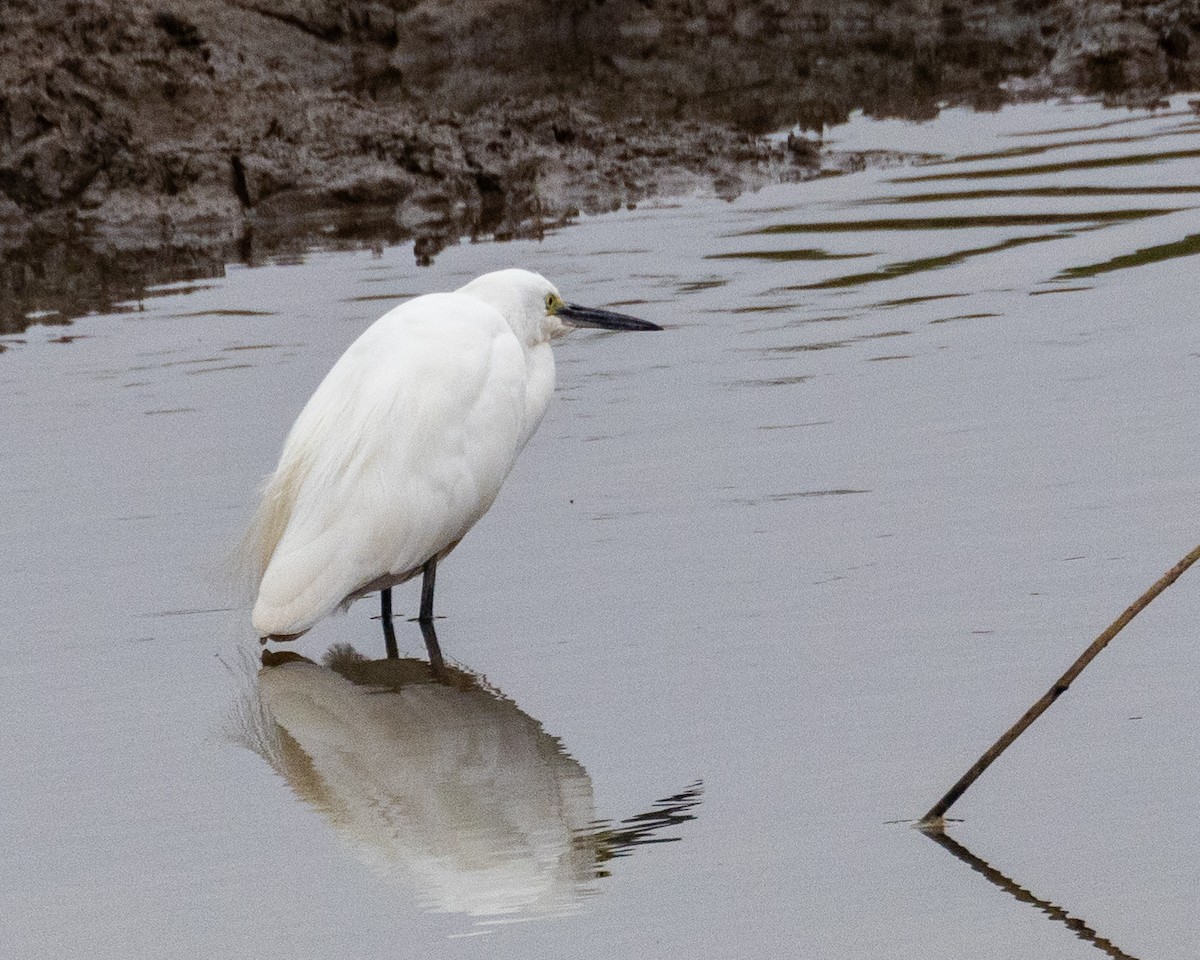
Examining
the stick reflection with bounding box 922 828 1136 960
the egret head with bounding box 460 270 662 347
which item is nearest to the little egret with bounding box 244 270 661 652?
the egret head with bounding box 460 270 662 347

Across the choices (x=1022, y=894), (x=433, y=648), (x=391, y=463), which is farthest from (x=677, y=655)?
(x=1022, y=894)

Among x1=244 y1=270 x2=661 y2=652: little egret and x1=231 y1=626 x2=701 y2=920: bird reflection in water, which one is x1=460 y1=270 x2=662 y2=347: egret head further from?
x1=231 y1=626 x2=701 y2=920: bird reflection in water

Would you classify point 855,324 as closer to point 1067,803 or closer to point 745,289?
point 745,289

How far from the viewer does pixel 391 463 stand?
202 inches

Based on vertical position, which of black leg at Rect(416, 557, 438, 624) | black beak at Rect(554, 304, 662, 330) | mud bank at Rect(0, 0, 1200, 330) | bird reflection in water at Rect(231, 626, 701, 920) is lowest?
bird reflection in water at Rect(231, 626, 701, 920)

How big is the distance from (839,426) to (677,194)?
4.95 metres

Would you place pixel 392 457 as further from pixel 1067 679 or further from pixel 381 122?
pixel 381 122

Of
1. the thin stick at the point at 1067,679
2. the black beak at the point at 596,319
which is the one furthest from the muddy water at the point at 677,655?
the black beak at the point at 596,319

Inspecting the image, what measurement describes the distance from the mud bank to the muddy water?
2.61m

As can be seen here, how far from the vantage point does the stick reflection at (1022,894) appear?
313cm

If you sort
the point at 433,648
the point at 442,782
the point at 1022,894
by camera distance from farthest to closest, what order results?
A: 1. the point at 433,648
2. the point at 442,782
3. the point at 1022,894

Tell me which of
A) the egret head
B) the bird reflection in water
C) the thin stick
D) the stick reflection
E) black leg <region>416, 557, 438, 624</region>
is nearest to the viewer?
the thin stick

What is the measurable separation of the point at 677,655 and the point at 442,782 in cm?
79

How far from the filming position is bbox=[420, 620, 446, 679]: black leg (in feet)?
16.1
